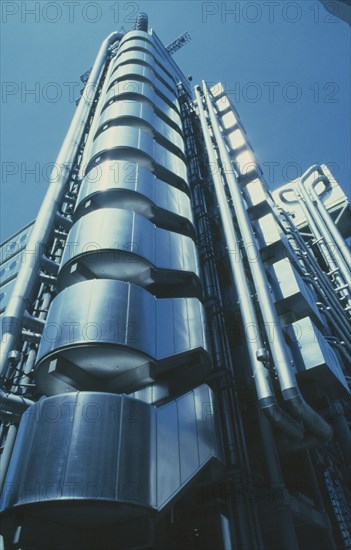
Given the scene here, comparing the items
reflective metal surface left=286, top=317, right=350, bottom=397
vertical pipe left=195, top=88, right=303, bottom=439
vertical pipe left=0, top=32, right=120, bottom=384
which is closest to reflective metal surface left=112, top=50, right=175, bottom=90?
vertical pipe left=0, top=32, right=120, bottom=384

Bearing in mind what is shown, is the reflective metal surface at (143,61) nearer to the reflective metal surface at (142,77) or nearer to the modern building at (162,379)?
the reflective metal surface at (142,77)

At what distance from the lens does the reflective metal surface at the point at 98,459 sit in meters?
7.87

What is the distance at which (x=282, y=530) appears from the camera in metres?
10.0

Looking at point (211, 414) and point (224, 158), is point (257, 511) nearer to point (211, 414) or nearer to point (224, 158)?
point (211, 414)

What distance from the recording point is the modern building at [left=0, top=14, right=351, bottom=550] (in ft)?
28.1

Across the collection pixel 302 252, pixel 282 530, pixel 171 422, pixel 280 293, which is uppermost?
pixel 302 252

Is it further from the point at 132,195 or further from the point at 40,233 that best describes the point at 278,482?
→ the point at 40,233

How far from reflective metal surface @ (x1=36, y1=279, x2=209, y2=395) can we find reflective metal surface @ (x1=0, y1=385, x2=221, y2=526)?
150cm

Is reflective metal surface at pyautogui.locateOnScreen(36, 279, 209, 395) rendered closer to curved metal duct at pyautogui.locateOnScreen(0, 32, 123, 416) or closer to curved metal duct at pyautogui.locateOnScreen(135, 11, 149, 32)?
curved metal duct at pyautogui.locateOnScreen(0, 32, 123, 416)

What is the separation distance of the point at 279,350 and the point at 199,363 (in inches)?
98.0

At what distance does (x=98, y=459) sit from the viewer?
8.24 m

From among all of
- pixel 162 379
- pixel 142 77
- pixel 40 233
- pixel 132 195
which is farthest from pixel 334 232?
pixel 40 233

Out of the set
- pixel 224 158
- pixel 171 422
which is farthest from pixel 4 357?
pixel 224 158

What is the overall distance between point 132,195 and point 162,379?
25.6 feet
